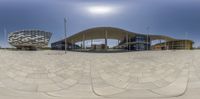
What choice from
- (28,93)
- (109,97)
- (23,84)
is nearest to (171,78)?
(109,97)

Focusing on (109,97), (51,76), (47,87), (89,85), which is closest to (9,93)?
(47,87)

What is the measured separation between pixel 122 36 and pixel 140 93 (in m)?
Result: 44.8

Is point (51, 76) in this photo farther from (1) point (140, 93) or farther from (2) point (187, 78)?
(2) point (187, 78)

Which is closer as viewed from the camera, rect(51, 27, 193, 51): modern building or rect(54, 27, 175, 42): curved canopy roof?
rect(54, 27, 175, 42): curved canopy roof

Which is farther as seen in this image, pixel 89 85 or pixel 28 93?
pixel 89 85

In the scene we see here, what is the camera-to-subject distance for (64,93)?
455cm

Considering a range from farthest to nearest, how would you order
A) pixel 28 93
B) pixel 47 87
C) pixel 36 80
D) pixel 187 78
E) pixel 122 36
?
pixel 122 36
pixel 187 78
pixel 36 80
pixel 47 87
pixel 28 93

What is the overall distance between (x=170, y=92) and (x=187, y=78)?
88.3 inches

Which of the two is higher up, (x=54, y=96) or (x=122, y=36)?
(x=122, y=36)

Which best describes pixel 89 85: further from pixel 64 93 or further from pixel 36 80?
pixel 36 80

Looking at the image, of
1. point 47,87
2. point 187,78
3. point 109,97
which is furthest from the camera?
point 187,78

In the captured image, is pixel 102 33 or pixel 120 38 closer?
pixel 102 33

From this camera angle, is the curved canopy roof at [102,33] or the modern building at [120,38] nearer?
the curved canopy roof at [102,33]

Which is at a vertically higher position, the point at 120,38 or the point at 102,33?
the point at 102,33
